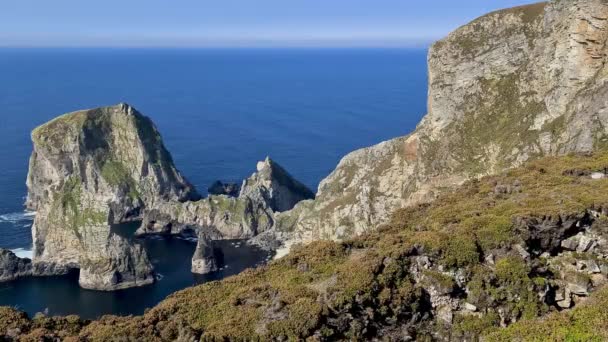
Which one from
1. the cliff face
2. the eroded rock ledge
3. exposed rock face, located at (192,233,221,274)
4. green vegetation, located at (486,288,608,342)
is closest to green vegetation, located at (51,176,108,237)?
the eroded rock ledge

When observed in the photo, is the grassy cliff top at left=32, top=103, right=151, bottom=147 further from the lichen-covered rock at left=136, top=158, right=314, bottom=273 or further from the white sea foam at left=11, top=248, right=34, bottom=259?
the white sea foam at left=11, top=248, right=34, bottom=259

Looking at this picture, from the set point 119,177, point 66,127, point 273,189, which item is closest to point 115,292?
point 119,177

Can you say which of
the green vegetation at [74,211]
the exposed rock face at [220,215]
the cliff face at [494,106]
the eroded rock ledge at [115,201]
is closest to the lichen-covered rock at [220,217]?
the exposed rock face at [220,215]

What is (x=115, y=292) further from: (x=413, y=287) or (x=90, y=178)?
(x=413, y=287)

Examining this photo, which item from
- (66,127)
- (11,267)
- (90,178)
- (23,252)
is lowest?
(23,252)

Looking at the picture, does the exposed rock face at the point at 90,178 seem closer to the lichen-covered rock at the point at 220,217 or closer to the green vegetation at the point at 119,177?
the green vegetation at the point at 119,177

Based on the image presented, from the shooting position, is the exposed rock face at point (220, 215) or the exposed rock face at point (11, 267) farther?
the exposed rock face at point (220, 215)
